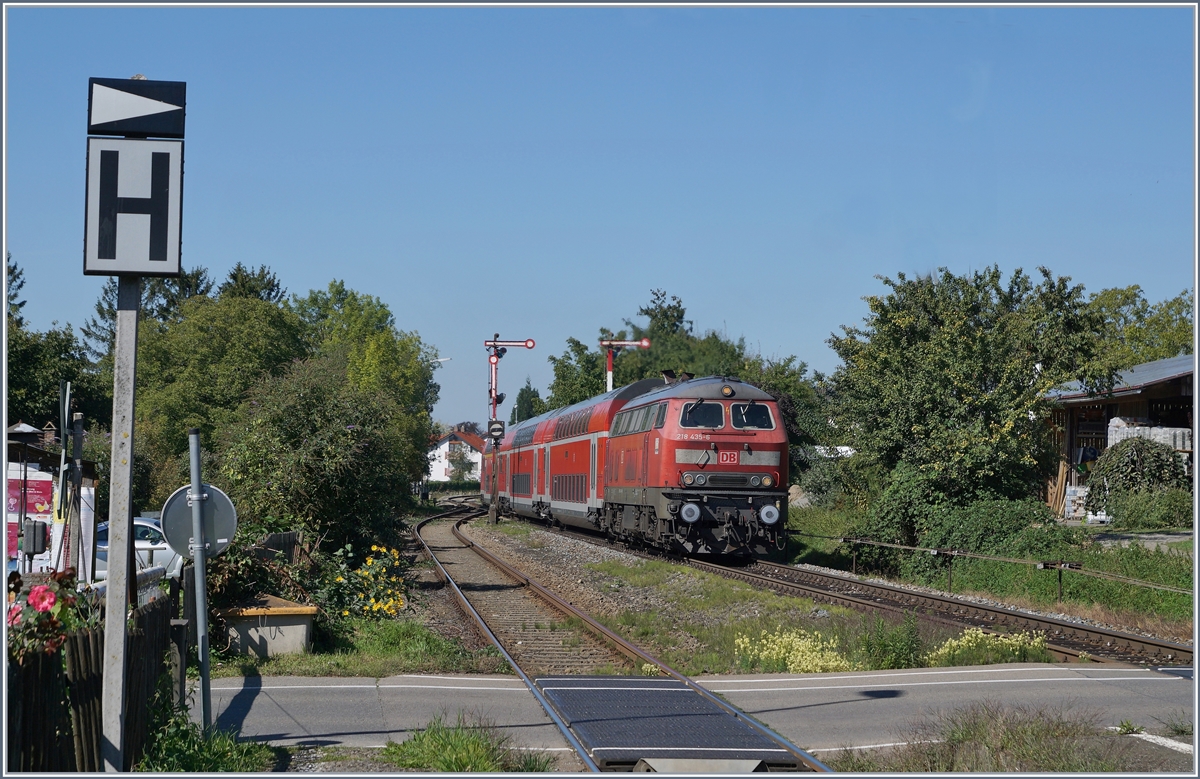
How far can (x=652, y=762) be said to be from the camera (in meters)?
7.17

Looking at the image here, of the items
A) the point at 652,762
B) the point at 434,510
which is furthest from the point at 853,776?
the point at 434,510

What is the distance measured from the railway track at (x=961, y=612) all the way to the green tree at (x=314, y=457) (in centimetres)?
690

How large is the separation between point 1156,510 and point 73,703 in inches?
1119

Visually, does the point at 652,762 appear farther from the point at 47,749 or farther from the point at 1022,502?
the point at 1022,502

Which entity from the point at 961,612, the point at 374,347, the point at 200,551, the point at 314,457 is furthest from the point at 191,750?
the point at 374,347

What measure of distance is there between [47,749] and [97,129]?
3334 mm

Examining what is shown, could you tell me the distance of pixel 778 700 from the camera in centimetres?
970

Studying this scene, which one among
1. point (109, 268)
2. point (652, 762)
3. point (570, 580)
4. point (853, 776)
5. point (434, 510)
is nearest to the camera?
point (109, 268)

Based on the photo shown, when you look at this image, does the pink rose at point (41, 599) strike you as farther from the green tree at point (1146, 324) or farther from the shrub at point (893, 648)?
the green tree at point (1146, 324)

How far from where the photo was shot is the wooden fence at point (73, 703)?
512 cm

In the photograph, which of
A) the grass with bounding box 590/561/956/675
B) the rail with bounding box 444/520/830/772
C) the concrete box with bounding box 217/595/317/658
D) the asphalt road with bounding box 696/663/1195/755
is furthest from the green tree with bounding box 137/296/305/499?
the asphalt road with bounding box 696/663/1195/755

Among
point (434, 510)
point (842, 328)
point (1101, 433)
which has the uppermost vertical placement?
point (842, 328)

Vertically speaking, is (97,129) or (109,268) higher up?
(97,129)

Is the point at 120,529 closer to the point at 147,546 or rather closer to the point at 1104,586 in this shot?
the point at 147,546
